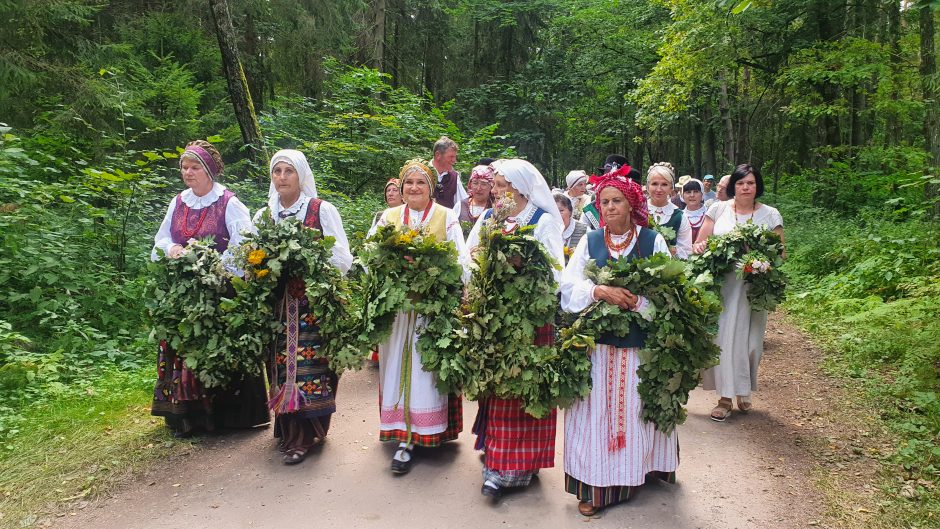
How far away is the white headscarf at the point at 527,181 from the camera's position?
421cm

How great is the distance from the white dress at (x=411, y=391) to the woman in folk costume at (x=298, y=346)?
1.71 feet

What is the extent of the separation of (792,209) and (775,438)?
12730 mm

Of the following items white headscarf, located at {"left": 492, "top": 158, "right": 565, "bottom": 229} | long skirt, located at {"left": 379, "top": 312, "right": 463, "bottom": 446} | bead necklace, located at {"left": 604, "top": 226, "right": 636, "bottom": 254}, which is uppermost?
white headscarf, located at {"left": 492, "top": 158, "right": 565, "bottom": 229}

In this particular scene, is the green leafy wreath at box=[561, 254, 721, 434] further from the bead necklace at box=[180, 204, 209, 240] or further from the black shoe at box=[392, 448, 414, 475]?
the bead necklace at box=[180, 204, 209, 240]

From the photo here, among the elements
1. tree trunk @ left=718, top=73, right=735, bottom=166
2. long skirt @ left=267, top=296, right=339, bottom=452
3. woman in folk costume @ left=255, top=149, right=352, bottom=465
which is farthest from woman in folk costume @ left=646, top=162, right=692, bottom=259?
tree trunk @ left=718, top=73, right=735, bottom=166

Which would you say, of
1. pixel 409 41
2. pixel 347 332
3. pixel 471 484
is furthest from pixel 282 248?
pixel 409 41

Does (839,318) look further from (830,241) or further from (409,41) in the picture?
(409,41)

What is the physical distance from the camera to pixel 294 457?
15.0 feet

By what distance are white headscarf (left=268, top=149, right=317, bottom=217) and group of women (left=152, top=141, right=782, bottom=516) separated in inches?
Answer: 0.6

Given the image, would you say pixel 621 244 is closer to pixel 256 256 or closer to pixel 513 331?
pixel 513 331

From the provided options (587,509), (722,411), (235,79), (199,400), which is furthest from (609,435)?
(235,79)

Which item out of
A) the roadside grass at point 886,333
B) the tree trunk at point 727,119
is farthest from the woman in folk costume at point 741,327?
the tree trunk at point 727,119

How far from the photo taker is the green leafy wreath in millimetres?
3707

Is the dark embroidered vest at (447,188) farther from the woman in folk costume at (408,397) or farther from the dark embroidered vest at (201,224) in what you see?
the dark embroidered vest at (201,224)
